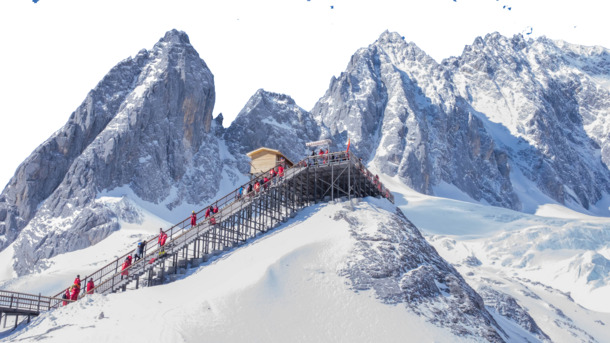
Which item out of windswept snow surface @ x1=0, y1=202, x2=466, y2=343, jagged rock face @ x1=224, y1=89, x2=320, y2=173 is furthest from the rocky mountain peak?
windswept snow surface @ x1=0, y1=202, x2=466, y2=343

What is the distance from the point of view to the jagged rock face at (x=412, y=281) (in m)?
36.1

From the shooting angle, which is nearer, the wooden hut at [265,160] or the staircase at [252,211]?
the staircase at [252,211]

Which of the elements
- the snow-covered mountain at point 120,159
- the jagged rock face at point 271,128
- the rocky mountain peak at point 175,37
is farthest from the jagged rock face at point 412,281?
the rocky mountain peak at point 175,37

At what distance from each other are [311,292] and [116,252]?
230 ft

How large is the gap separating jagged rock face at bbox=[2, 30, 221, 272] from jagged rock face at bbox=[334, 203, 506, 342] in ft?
256

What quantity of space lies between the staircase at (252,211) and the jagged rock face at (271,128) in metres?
101

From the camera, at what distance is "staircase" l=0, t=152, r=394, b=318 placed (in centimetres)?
3925

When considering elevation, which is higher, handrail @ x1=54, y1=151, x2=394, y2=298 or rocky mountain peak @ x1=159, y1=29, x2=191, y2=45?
rocky mountain peak @ x1=159, y1=29, x2=191, y2=45

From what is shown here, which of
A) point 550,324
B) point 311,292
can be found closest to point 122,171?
point 550,324

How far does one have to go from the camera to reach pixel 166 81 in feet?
464

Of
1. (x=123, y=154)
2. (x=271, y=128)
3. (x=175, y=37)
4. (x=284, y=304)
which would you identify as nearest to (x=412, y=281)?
(x=284, y=304)

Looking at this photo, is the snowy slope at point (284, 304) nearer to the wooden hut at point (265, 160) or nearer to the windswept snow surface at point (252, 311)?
the windswept snow surface at point (252, 311)

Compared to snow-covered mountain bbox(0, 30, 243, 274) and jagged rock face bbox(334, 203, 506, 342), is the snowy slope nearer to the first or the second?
jagged rock face bbox(334, 203, 506, 342)

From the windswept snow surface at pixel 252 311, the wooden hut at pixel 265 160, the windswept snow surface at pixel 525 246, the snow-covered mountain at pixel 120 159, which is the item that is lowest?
the windswept snow surface at pixel 252 311
